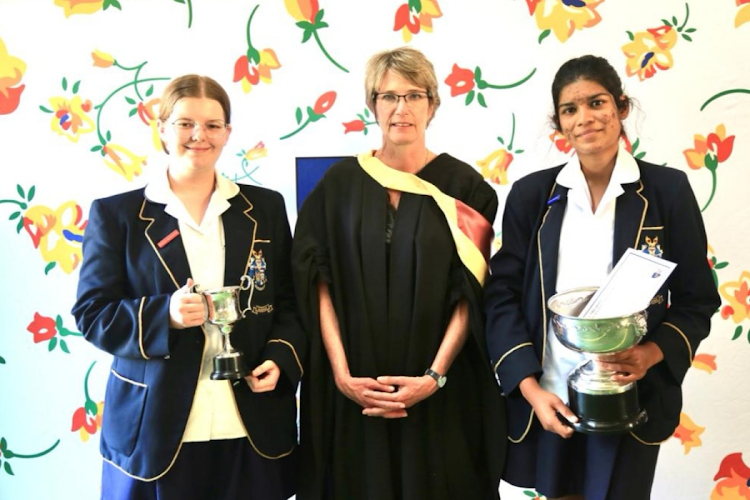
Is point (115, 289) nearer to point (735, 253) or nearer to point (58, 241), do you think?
point (58, 241)

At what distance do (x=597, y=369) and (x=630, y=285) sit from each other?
195 millimetres

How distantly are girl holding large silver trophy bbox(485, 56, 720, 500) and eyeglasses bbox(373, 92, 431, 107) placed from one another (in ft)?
1.17

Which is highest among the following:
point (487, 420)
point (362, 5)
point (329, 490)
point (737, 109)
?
point (362, 5)

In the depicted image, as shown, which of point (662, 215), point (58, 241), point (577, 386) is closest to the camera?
point (577, 386)

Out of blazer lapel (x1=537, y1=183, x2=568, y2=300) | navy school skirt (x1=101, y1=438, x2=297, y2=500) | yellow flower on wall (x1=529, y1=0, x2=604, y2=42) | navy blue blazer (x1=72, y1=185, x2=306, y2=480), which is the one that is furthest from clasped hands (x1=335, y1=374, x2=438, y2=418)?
yellow flower on wall (x1=529, y1=0, x2=604, y2=42)

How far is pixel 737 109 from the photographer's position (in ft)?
7.59

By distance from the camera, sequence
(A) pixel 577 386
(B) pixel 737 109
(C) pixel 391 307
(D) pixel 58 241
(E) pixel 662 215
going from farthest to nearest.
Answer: (D) pixel 58 241
(B) pixel 737 109
(C) pixel 391 307
(E) pixel 662 215
(A) pixel 577 386

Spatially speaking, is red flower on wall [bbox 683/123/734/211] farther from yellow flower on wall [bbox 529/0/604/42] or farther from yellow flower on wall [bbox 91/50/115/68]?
yellow flower on wall [bbox 91/50/115/68]

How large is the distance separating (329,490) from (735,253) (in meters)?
1.65

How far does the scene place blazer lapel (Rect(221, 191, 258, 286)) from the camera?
163 centimetres

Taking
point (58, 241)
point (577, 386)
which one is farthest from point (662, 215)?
point (58, 241)

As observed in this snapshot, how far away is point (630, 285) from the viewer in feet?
4.52

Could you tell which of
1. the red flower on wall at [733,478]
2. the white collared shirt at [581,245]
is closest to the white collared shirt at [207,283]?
the white collared shirt at [581,245]

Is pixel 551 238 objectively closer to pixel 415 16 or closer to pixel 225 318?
pixel 225 318
